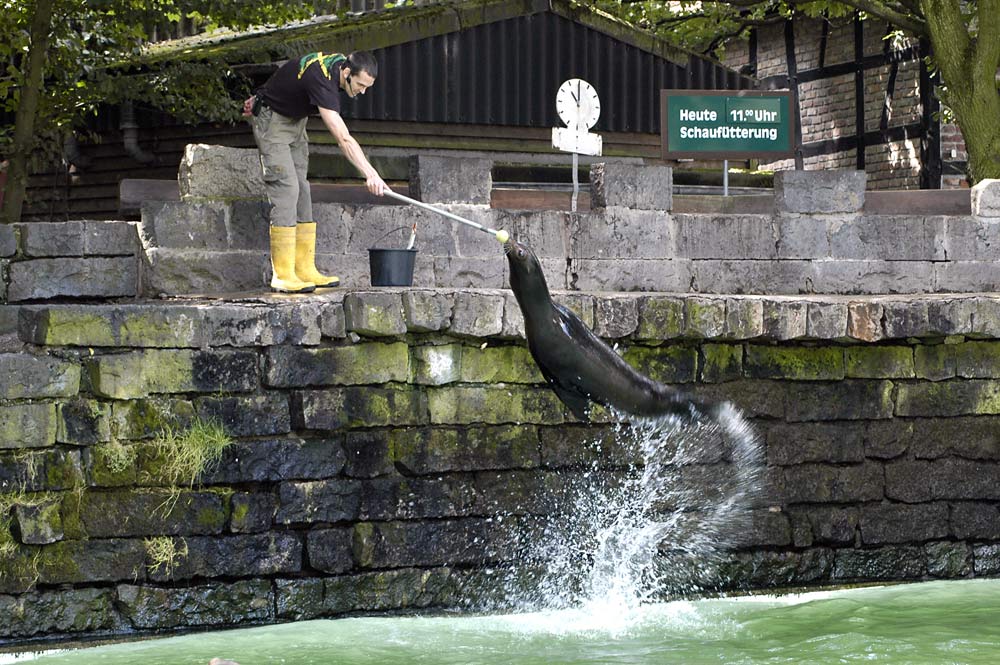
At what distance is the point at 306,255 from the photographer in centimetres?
913

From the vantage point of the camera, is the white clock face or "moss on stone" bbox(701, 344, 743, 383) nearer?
"moss on stone" bbox(701, 344, 743, 383)

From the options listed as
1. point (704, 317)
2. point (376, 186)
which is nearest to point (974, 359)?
point (704, 317)

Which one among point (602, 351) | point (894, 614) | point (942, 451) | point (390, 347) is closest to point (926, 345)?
point (942, 451)

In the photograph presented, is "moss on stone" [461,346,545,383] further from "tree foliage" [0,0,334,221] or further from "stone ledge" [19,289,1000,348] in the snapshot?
"tree foliage" [0,0,334,221]

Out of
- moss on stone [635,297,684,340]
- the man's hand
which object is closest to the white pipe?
the man's hand

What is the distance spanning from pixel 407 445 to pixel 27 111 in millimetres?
7415

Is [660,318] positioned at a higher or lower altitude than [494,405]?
higher

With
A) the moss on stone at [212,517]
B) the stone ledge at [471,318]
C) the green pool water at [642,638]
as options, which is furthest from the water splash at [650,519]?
the moss on stone at [212,517]

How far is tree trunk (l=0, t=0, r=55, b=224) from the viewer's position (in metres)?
13.8

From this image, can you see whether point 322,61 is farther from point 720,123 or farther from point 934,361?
point 934,361

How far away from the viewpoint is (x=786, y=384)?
9.59 m

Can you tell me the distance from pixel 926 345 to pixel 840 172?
64.1 inches

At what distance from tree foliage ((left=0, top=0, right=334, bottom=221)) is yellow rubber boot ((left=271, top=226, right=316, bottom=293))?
6153mm

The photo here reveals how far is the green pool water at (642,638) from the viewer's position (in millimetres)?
7523
